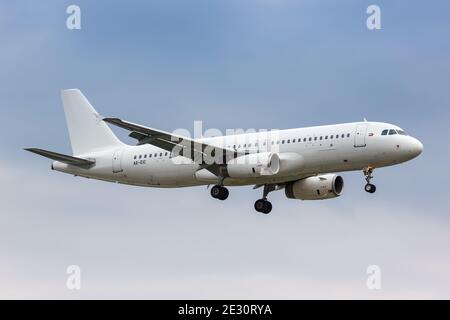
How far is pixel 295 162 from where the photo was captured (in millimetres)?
63219

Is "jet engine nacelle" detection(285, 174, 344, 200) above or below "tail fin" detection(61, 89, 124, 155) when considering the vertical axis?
below

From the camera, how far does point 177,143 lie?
65312mm

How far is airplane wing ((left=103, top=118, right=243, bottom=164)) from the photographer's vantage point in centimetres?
6218

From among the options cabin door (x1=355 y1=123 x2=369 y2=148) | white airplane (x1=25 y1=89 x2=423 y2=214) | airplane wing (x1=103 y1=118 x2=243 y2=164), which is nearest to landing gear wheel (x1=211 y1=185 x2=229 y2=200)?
white airplane (x1=25 y1=89 x2=423 y2=214)

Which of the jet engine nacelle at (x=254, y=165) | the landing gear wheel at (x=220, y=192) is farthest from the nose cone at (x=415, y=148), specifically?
the landing gear wheel at (x=220, y=192)

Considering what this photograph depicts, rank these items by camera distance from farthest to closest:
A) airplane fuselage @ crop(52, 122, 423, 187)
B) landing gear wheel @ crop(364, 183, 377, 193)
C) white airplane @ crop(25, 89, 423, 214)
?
white airplane @ crop(25, 89, 423, 214), airplane fuselage @ crop(52, 122, 423, 187), landing gear wheel @ crop(364, 183, 377, 193)

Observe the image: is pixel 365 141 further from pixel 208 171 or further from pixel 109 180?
pixel 109 180

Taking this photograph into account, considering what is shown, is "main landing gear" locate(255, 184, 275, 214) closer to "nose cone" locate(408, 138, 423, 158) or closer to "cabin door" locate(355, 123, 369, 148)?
"cabin door" locate(355, 123, 369, 148)

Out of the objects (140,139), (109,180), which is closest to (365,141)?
(140,139)

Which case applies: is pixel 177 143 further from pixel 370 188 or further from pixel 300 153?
pixel 370 188

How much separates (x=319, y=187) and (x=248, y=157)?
6.17 m

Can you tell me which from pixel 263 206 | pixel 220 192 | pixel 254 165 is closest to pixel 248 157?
pixel 254 165

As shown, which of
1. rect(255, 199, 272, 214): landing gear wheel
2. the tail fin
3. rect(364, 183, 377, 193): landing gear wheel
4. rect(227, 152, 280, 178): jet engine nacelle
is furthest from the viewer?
the tail fin

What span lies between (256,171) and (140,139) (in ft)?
21.7
